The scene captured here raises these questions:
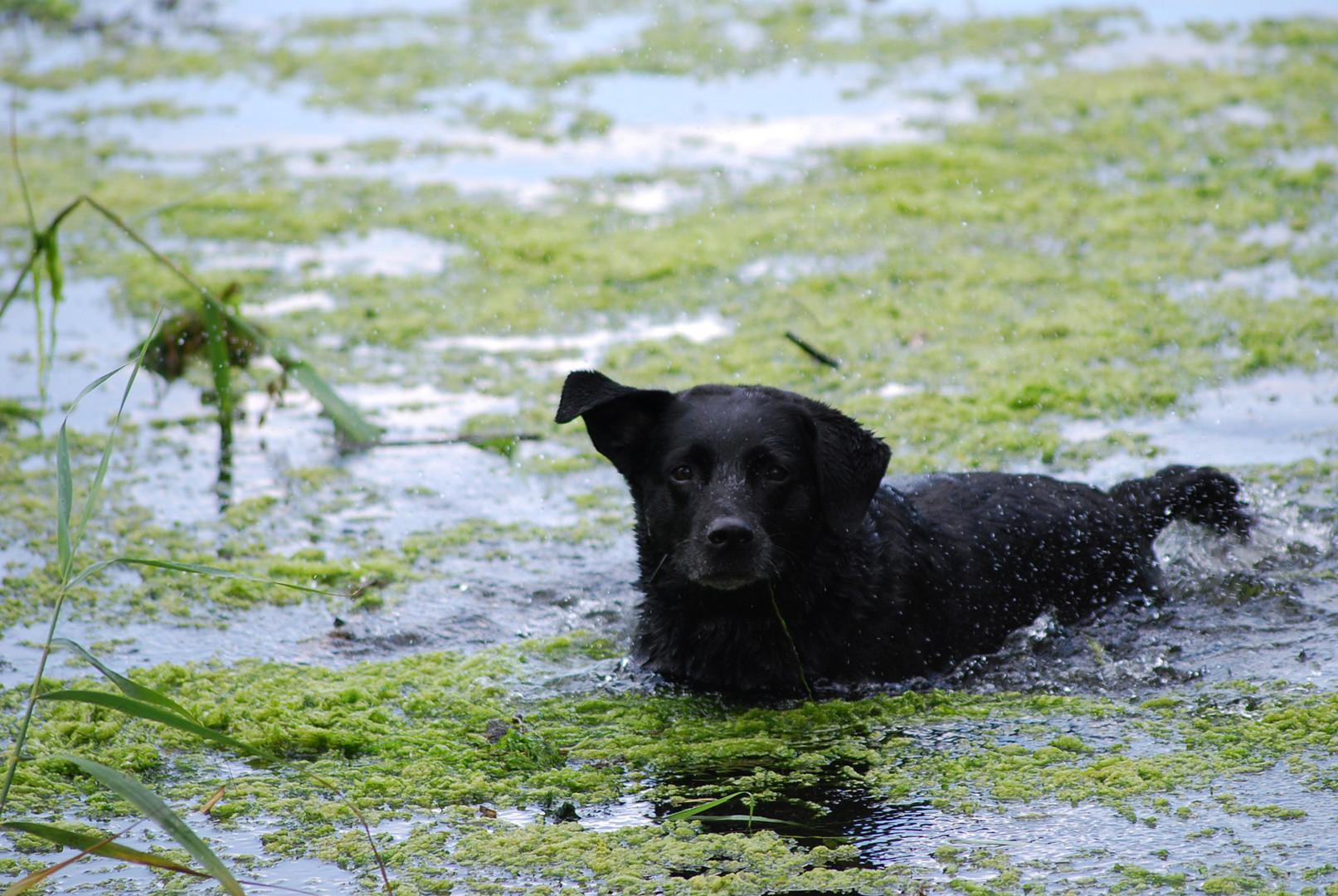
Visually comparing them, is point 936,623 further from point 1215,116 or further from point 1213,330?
point 1215,116

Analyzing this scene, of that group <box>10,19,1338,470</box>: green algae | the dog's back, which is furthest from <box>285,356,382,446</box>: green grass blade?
<box>10,19,1338,470</box>: green algae

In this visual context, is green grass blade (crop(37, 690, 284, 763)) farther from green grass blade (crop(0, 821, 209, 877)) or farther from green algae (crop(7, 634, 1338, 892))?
green algae (crop(7, 634, 1338, 892))

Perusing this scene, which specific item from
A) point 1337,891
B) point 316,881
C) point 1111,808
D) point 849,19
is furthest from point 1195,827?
point 849,19

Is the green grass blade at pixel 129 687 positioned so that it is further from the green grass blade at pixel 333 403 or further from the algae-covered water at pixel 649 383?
the green grass blade at pixel 333 403

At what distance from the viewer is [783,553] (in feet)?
15.1

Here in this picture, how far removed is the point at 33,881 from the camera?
2.98m

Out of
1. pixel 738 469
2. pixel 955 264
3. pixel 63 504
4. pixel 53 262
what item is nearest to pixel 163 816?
pixel 63 504

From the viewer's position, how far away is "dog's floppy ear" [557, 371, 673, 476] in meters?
4.72

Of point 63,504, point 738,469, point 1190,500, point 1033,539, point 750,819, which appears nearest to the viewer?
point 63,504

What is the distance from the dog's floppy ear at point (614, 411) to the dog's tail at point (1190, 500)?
200 centimetres

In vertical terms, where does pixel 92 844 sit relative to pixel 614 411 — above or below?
below

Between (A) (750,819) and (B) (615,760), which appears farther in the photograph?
(B) (615,760)

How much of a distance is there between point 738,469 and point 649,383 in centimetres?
312

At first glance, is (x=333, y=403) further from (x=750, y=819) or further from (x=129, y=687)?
(x=750, y=819)
